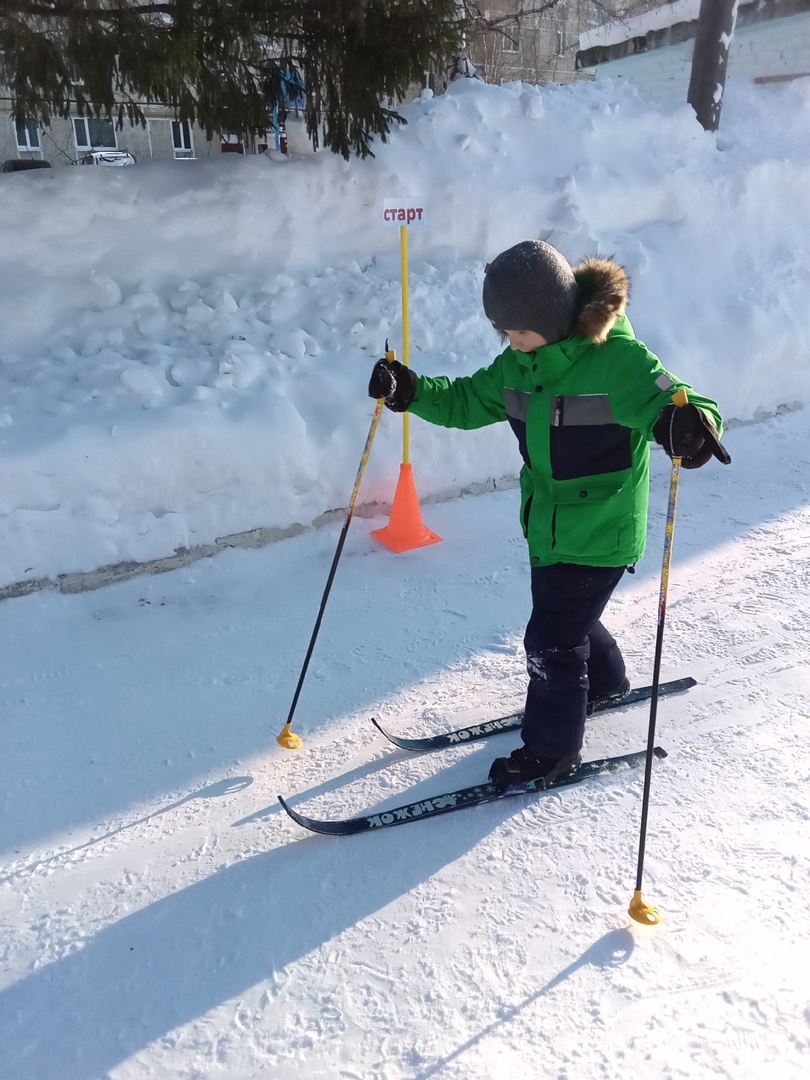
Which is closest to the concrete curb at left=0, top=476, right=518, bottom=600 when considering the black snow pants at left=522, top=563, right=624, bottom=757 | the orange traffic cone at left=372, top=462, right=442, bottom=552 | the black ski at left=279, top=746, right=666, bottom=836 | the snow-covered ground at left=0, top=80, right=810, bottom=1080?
the snow-covered ground at left=0, top=80, right=810, bottom=1080

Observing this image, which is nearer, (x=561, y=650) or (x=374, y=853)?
(x=374, y=853)

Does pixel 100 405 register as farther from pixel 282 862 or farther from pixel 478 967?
pixel 478 967

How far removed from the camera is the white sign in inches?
159

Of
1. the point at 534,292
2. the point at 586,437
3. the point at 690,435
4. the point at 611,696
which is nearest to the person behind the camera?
the point at 690,435

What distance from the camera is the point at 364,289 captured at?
544cm

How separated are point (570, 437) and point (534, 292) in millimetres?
460

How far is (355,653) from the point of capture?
11.6 ft

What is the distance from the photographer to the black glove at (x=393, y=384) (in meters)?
2.90

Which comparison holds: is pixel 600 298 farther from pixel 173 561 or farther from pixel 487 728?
pixel 173 561

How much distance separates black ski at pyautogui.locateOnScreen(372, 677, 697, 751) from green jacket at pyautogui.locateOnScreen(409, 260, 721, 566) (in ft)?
2.42

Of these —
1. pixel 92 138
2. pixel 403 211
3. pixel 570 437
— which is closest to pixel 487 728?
pixel 570 437

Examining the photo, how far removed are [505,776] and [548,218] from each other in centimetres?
520

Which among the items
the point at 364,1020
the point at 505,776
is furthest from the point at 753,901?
the point at 364,1020

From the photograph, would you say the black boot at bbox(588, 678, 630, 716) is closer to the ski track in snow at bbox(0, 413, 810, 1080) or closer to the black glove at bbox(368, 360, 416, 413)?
the ski track in snow at bbox(0, 413, 810, 1080)
